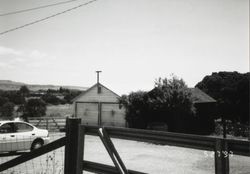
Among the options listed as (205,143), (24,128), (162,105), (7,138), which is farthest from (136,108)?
(205,143)

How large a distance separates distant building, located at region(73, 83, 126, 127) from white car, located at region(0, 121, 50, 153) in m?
15.0

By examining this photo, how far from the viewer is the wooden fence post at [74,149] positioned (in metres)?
3.23

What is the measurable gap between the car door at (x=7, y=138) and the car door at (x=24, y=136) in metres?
0.24

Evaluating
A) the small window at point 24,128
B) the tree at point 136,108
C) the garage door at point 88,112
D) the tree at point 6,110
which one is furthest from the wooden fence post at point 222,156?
the tree at point 6,110

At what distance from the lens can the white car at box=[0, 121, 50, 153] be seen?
12908 millimetres

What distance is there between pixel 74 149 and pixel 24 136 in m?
11.4

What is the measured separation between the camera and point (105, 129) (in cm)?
309

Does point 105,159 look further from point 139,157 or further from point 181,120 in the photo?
point 181,120

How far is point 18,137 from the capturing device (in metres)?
13.5

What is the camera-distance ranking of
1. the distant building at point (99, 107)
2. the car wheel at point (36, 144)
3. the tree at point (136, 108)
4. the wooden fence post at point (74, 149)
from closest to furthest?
the wooden fence post at point (74, 149), the car wheel at point (36, 144), the tree at point (136, 108), the distant building at point (99, 107)

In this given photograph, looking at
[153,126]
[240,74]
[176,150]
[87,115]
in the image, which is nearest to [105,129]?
[176,150]

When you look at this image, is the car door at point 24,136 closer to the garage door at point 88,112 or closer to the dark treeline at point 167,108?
the dark treeline at point 167,108

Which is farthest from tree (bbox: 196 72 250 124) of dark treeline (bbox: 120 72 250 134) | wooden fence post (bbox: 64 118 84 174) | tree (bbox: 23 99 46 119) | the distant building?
wooden fence post (bbox: 64 118 84 174)

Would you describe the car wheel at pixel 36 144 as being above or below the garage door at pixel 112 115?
below
